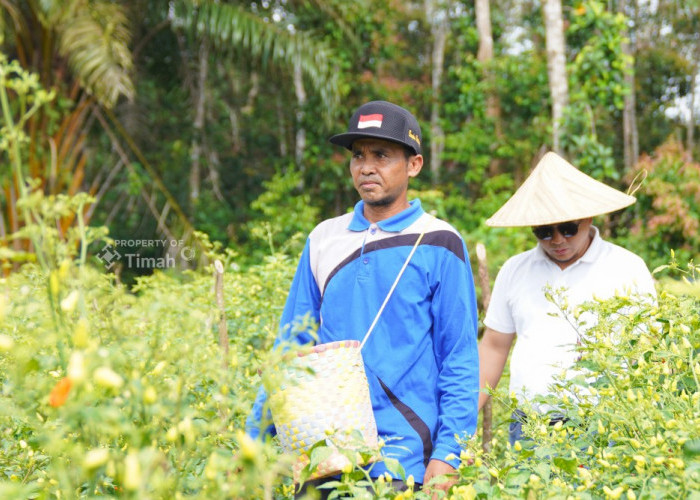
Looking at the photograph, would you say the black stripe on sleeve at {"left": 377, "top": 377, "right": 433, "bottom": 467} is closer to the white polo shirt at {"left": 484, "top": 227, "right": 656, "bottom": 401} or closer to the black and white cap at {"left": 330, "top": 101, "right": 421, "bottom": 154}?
the white polo shirt at {"left": 484, "top": 227, "right": 656, "bottom": 401}

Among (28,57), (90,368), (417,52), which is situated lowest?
(90,368)

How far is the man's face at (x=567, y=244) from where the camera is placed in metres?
2.46

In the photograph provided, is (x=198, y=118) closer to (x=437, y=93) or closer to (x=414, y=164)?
(x=437, y=93)

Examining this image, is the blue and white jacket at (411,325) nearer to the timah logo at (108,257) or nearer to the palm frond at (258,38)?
the timah logo at (108,257)

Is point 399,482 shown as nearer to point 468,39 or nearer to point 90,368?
point 90,368

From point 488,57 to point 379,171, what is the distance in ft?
33.7

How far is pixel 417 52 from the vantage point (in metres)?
19.0

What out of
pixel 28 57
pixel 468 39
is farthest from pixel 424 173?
pixel 28 57

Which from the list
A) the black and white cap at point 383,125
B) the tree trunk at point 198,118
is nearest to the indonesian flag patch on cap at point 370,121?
the black and white cap at point 383,125

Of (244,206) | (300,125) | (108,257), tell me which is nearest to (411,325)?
(108,257)

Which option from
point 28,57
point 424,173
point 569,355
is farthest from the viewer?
point 424,173

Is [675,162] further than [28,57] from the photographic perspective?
Yes

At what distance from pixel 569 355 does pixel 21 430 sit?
1.66 metres

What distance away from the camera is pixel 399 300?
206 centimetres
